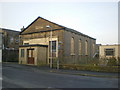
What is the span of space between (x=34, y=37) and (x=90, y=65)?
16901mm

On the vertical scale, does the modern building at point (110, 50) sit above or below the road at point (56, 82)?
above

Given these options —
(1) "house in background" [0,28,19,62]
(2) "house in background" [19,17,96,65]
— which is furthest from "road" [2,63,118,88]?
(1) "house in background" [0,28,19,62]

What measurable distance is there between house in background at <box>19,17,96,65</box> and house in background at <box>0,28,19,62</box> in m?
6.06

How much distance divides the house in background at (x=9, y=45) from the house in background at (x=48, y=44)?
606 cm

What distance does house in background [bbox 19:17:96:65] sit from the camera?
26.4 m

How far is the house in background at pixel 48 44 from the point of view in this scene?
86.7ft

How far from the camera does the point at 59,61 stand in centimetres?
2227

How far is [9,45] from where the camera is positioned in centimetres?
4175

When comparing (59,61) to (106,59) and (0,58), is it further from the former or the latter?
(0,58)

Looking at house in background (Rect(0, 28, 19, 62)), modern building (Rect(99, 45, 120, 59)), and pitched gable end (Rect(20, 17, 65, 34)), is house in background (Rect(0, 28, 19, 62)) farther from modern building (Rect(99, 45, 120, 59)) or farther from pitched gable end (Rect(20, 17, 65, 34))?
modern building (Rect(99, 45, 120, 59))

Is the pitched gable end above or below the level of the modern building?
above

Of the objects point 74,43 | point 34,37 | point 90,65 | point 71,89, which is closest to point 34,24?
point 34,37

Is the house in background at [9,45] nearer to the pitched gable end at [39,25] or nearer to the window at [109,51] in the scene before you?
the pitched gable end at [39,25]

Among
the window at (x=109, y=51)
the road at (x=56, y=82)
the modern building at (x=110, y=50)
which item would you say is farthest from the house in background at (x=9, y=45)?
the road at (x=56, y=82)
